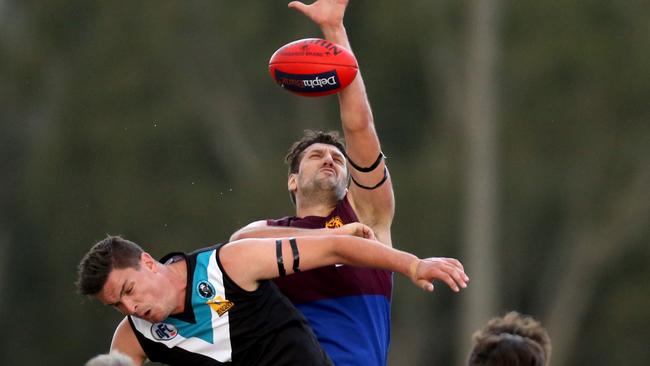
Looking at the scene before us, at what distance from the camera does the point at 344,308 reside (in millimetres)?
7449

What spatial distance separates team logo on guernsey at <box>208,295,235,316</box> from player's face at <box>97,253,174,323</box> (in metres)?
0.22

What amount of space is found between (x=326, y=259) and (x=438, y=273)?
0.57 meters

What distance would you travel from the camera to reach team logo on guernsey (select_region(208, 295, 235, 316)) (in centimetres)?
663

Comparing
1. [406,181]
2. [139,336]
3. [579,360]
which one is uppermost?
[139,336]

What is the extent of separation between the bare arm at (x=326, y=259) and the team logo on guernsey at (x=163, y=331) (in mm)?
429

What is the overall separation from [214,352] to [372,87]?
2198 cm

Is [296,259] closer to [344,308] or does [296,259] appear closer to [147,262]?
[147,262]

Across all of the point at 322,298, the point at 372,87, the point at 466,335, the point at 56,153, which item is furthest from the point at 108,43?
the point at 322,298

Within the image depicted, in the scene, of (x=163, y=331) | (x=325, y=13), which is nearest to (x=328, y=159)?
(x=325, y=13)

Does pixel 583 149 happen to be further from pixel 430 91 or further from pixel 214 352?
pixel 214 352

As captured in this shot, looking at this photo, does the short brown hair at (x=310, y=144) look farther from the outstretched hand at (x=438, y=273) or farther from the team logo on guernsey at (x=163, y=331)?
the outstretched hand at (x=438, y=273)

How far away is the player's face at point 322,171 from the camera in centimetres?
782

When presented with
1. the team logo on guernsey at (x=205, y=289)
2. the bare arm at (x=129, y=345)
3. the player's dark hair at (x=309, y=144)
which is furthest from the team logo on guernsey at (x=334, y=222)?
the bare arm at (x=129, y=345)

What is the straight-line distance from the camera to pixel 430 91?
1139 inches
